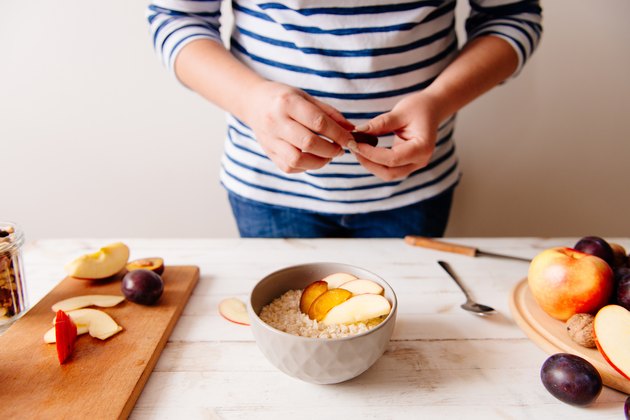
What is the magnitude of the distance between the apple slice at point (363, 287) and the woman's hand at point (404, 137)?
0.22m

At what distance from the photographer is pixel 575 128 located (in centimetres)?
162

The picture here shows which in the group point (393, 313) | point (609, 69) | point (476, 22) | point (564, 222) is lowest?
point (564, 222)

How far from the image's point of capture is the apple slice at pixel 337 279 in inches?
28.0

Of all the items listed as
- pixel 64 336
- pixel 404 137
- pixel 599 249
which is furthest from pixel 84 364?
pixel 599 249

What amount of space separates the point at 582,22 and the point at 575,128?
33 centimetres

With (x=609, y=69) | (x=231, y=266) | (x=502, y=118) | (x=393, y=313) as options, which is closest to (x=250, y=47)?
(x=231, y=266)

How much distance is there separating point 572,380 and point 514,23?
73 cm

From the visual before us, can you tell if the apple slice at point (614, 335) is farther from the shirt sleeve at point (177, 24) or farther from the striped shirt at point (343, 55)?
the shirt sleeve at point (177, 24)

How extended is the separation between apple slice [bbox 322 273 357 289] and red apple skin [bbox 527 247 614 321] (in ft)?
0.94

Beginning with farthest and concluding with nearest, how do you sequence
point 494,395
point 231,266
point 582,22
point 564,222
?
point 564,222, point 582,22, point 231,266, point 494,395

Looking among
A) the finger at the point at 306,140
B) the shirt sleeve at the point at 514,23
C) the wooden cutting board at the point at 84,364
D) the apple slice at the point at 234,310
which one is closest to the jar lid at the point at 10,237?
the wooden cutting board at the point at 84,364

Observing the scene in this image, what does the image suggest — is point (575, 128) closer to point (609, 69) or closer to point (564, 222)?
point (609, 69)

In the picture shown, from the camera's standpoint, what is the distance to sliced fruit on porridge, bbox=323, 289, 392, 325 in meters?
0.62

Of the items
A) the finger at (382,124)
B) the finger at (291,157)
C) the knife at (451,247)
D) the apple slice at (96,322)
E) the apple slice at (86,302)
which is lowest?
the apple slice at (86,302)
